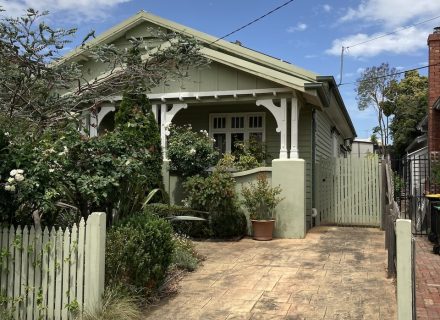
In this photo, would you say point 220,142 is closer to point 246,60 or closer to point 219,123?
point 219,123

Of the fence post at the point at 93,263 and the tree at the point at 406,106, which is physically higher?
the tree at the point at 406,106

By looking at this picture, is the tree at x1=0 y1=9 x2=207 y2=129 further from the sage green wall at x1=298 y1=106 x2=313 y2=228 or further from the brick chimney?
the brick chimney

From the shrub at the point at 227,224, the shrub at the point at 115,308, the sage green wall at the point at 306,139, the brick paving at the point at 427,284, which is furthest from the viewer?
the sage green wall at the point at 306,139

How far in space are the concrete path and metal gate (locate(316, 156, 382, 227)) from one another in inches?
124

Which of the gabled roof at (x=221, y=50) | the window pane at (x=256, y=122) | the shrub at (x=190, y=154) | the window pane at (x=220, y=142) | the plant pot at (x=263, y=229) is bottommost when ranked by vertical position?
the plant pot at (x=263, y=229)

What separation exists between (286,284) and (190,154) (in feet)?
16.2

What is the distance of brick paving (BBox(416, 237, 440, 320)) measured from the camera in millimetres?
5520

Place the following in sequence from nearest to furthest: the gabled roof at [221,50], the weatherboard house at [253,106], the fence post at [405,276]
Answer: the fence post at [405,276] < the weatherboard house at [253,106] < the gabled roof at [221,50]

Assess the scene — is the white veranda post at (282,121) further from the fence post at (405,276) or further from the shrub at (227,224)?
the fence post at (405,276)

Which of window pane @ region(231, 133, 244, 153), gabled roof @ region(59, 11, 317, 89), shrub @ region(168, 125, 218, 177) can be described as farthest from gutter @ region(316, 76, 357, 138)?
shrub @ region(168, 125, 218, 177)

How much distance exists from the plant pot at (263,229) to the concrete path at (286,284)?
1.59 feet

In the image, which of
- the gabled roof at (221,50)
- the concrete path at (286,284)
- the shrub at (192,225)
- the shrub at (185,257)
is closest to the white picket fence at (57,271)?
the concrete path at (286,284)

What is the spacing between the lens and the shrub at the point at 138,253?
17.6 ft

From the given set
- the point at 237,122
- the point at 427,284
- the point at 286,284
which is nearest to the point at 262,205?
the point at 237,122
